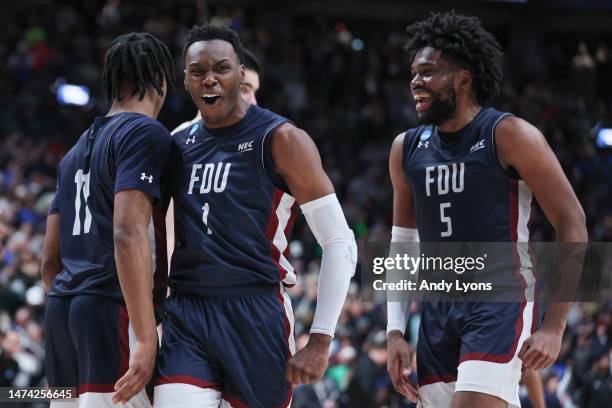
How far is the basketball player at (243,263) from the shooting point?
12.9 feet

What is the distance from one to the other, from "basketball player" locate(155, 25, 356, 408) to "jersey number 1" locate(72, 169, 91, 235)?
38 cm

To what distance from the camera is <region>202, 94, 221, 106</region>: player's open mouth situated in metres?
4.22

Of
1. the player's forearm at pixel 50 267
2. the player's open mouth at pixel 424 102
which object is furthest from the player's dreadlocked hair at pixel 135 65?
the player's open mouth at pixel 424 102

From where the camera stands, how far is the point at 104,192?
4.18 metres

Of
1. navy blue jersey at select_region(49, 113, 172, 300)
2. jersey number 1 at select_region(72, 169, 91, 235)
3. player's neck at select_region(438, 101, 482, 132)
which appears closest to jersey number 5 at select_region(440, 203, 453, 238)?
player's neck at select_region(438, 101, 482, 132)

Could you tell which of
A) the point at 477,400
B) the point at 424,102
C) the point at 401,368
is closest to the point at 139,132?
the point at 424,102

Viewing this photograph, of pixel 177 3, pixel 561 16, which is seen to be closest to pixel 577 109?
pixel 561 16

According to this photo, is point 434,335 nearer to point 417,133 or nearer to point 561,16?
point 417,133

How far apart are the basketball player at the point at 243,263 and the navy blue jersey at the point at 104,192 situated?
0.50 feet

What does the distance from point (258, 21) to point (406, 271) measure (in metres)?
16.5

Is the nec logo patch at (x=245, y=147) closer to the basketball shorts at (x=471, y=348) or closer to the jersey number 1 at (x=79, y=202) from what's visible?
the jersey number 1 at (x=79, y=202)

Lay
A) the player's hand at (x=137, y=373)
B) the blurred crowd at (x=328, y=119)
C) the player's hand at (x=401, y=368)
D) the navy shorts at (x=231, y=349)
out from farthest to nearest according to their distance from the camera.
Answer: the blurred crowd at (x=328, y=119) < the player's hand at (x=401, y=368) < the navy shorts at (x=231, y=349) < the player's hand at (x=137, y=373)

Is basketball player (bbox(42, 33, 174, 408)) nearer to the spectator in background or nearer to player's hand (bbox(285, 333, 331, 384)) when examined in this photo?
player's hand (bbox(285, 333, 331, 384))
